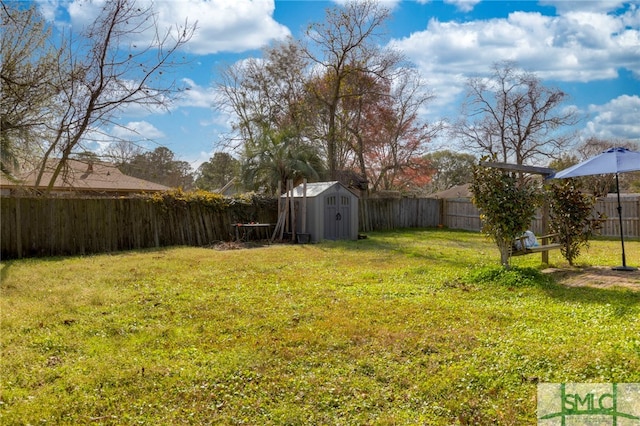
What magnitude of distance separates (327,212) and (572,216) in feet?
25.7

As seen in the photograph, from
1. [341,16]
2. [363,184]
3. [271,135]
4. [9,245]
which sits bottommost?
[9,245]

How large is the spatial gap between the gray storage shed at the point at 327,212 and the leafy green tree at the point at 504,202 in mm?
7585

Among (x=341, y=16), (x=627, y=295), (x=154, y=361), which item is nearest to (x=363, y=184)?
(x=341, y=16)

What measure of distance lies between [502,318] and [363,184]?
2017 centimetres

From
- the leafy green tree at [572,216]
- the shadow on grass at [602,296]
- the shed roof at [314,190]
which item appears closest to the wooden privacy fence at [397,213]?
the shed roof at [314,190]

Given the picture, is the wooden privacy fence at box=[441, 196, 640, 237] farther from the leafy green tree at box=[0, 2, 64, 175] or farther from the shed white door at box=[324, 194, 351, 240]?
the leafy green tree at box=[0, 2, 64, 175]

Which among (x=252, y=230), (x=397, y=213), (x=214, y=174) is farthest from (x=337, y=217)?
(x=214, y=174)

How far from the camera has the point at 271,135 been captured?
71.2ft

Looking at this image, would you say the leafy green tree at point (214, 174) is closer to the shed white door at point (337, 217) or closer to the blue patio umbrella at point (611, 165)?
the shed white door at point (337, 217)

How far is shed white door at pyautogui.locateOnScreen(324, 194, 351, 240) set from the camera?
49.3 feet

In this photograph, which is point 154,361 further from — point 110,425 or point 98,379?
point 110,425

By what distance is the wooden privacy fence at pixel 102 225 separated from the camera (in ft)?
34.6

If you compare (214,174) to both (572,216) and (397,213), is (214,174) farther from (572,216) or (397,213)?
(572,216)

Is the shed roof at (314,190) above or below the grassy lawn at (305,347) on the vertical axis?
above
